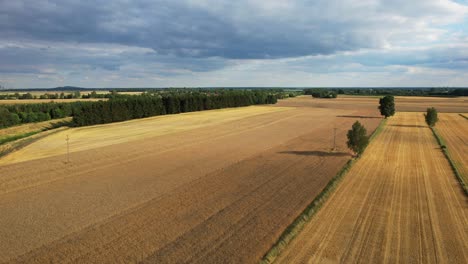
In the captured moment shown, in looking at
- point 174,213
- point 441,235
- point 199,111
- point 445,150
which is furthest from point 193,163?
point 199,111

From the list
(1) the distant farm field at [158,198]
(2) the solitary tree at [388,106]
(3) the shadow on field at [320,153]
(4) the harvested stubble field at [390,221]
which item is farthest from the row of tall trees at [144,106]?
(2) the solitary tree at [388,106]

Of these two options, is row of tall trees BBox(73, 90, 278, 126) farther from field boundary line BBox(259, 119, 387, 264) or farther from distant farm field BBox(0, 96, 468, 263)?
field boundary line BBox(259, 119, 387, 264)

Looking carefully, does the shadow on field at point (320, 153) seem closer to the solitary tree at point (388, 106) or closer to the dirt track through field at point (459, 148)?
the dirt track through field at point (459, 148)

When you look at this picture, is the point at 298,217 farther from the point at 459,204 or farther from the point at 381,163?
the point at 381,163

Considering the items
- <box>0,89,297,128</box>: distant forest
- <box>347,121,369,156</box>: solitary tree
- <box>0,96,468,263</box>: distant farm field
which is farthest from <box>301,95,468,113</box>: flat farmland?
<box>0,96,468,263</box>: distant farm field

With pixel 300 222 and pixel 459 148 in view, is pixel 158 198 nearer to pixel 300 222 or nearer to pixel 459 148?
pixel 300 222
